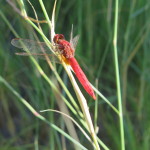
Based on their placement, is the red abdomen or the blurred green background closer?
the red abdomen

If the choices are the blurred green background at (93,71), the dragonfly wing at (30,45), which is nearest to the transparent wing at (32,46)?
the dragonfly wing at (30,45)

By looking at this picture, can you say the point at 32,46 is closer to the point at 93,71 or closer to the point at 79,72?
the point at 79,72

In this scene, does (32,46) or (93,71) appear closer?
(32,46)

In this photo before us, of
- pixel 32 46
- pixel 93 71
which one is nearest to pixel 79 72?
pixel 32 46

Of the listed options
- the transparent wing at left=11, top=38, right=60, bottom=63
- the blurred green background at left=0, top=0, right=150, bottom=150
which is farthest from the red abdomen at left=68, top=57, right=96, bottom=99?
the blurred green background at left=0, top=0, right=150, bottom=150

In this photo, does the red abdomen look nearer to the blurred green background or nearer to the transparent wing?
the transparent wing

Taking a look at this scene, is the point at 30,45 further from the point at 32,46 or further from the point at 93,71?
the point at 93,71

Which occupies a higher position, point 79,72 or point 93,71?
point 79,72

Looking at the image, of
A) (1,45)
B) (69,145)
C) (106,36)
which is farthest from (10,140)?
(106,36)

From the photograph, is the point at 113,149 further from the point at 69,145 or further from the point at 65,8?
the point at 65,8
